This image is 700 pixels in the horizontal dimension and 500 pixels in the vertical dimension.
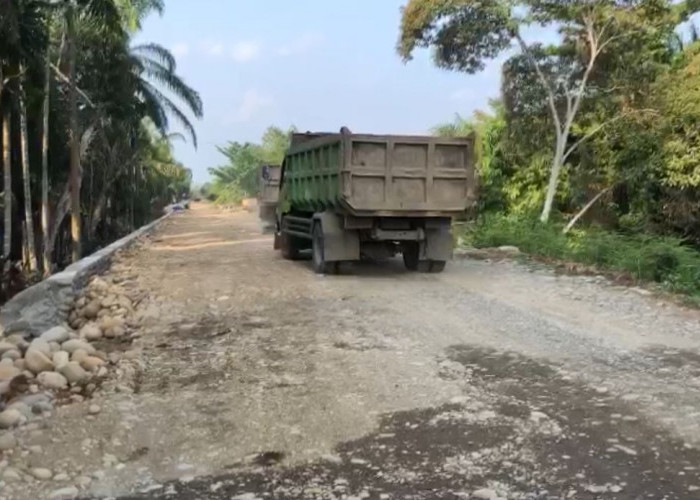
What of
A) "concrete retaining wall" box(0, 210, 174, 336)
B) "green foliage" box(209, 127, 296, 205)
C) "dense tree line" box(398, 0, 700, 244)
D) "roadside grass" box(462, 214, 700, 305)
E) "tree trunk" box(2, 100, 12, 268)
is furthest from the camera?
"green foliage" box(209, 127, 296, 205)

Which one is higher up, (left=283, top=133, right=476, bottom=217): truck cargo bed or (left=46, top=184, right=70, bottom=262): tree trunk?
(left=283, top=133, right=476, bottom=217): truck cargo bed

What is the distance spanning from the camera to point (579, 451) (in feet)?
15.7

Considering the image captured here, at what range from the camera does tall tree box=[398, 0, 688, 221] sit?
61.9 ft

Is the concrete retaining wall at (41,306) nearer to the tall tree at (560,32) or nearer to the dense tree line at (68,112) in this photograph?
the dense tree line at (68,112)

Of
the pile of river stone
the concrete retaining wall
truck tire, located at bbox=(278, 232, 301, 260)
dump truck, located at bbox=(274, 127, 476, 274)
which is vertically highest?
dump truck, located at bbox=(274, 127, 476, 274)

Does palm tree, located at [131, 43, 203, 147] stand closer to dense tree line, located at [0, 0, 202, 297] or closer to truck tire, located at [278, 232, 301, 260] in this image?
dense tree line, located at [0, 0, 202, 297]

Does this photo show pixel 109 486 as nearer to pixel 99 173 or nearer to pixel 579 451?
pixel 579 451

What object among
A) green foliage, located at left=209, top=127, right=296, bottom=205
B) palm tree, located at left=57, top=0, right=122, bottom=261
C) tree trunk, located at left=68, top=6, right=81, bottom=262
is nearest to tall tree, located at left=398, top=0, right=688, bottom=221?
palm tree, located at left=57, top=0, right=122, bottom=261

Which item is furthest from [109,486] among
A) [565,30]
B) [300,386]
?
[565,30]

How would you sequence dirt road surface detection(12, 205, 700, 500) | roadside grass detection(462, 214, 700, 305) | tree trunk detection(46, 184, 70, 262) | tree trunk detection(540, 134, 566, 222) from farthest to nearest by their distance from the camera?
tree trunk detection(46, 184, 70, 262), tree trunk detection(540, 134, 566, 222), roadside grass detection(462, 214, 700, 305), dirt road surface detection(12, 205, 700, 500)

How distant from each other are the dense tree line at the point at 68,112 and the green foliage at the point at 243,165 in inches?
910

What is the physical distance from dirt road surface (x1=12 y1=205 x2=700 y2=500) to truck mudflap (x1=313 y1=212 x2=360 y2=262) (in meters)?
2.21

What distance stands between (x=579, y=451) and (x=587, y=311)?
5158mm

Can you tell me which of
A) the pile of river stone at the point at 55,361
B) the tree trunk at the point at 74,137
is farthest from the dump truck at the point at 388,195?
the tree trunk at the point at 74,137
